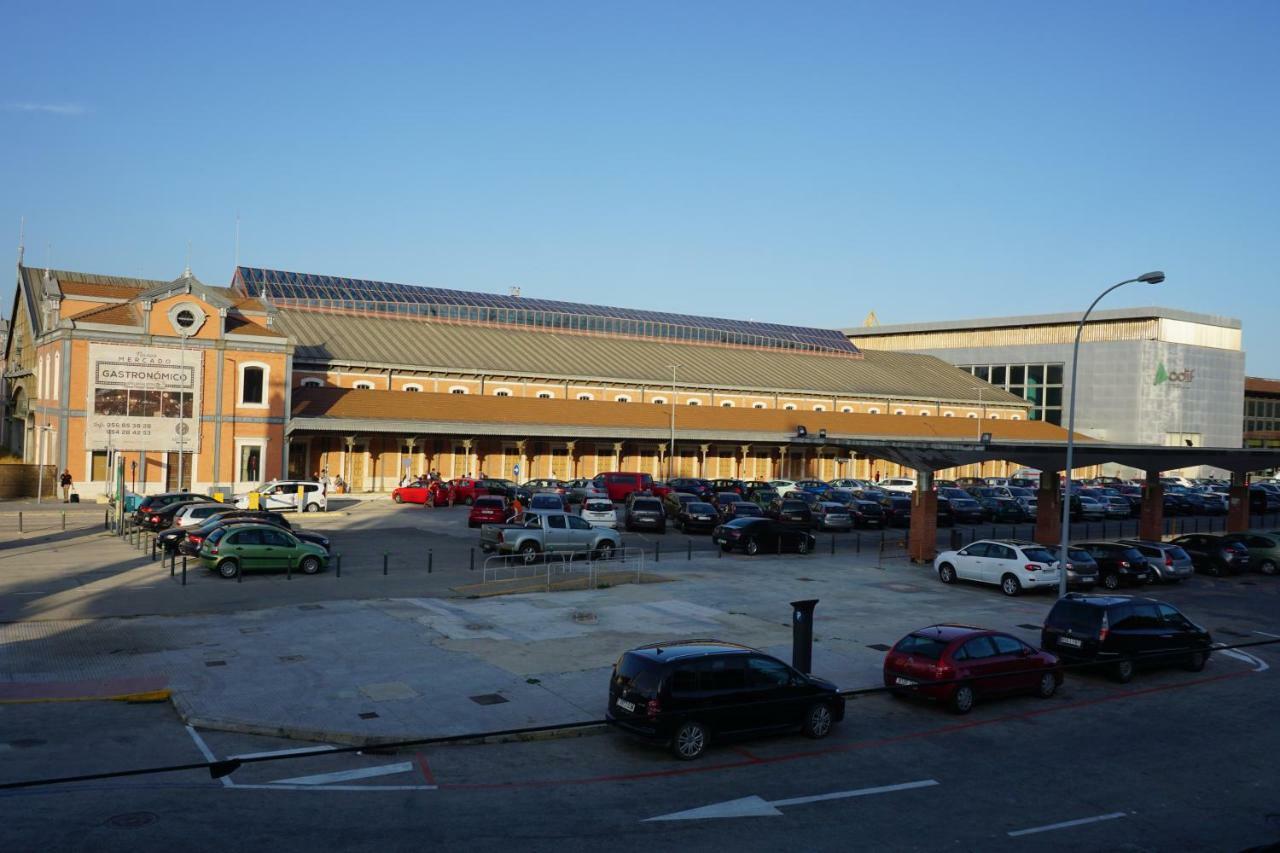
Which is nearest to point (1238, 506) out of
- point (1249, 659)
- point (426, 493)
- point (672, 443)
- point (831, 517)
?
point (831, 517)

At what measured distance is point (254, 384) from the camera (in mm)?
56531

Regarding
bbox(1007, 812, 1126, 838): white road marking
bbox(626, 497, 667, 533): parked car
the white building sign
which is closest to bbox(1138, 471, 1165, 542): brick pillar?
bbox(626, 497, 667, 533): parked car

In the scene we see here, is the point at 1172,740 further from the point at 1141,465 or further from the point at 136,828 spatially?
the point at 1141,465

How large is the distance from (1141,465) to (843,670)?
101 ft

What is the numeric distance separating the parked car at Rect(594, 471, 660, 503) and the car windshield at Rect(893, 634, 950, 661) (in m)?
37.5

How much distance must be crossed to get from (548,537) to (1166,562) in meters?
20.9

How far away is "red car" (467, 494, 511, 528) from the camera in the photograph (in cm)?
4294

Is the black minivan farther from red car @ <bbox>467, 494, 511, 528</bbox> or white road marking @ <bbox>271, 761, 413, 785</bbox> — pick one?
red car @ <bbox>467, 494, 511, 528</bbox>

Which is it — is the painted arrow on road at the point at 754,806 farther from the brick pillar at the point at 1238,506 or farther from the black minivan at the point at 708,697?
the brick pillar at the point at 1238,506

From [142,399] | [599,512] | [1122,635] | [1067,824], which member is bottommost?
Answer: [1067,824]

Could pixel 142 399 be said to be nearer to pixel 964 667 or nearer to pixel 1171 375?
pixel 964 667

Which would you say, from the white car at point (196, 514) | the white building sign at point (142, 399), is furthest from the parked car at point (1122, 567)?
the white building sign at point (142, 399)

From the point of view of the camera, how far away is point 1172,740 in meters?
16.7

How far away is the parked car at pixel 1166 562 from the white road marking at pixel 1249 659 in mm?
10328
